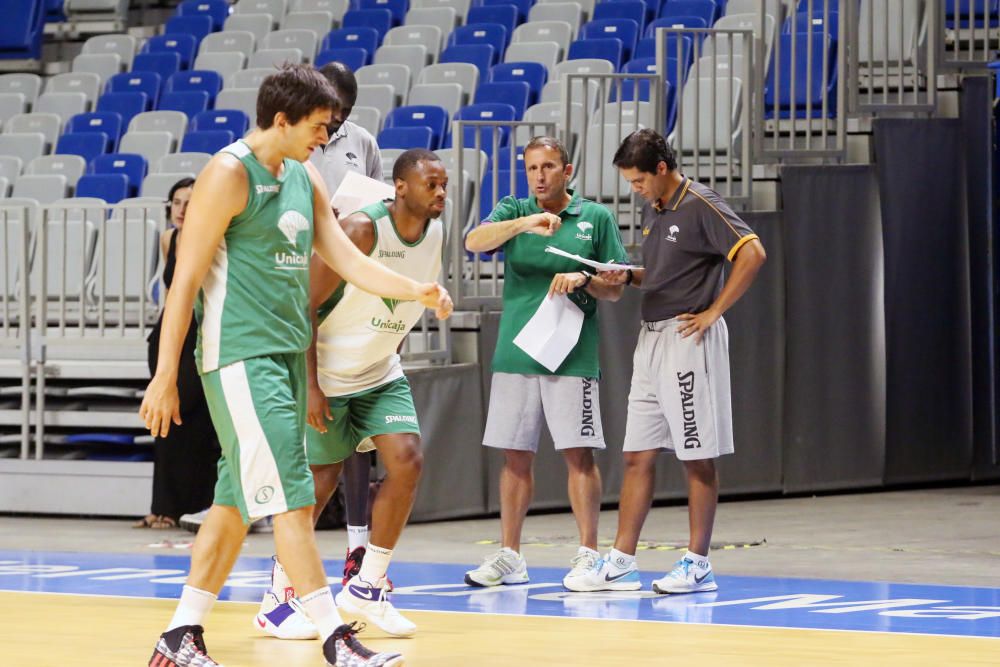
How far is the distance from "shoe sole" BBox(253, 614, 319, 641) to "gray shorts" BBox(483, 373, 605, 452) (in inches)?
64.8

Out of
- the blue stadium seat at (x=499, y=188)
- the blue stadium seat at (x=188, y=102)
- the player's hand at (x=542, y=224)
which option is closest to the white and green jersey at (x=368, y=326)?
A: the player's hand at (x=542, y=224)

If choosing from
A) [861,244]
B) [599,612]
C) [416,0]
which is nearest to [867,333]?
[861,244]

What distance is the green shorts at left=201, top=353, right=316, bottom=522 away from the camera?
4445 mm

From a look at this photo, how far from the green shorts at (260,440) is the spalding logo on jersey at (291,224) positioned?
0.35 m

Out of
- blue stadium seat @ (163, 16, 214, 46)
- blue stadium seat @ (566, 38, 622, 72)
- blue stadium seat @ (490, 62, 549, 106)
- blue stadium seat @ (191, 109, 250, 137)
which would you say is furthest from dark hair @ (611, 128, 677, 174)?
blue stadium seat @ (163, 16, 214, 46)

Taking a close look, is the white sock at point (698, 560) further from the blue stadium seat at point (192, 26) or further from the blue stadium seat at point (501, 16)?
the blue stadium seat at point (192, 26)

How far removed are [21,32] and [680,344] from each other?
34.9 feet

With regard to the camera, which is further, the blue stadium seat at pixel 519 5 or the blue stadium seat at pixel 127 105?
the blue stadium seat at pixel 127 105

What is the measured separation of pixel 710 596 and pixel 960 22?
5855mm

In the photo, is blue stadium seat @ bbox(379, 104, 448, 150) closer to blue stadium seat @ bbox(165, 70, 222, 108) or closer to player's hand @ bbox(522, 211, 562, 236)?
blue stadium seat @ bbox(165, 70, 222, 108)

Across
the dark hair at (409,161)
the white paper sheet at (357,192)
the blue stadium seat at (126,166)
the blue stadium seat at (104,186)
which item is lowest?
the white paper sheet at (357,192)

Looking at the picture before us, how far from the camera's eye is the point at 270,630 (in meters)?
5.30

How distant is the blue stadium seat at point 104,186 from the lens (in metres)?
11.7


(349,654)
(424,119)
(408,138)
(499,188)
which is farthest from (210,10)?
(349,654)
